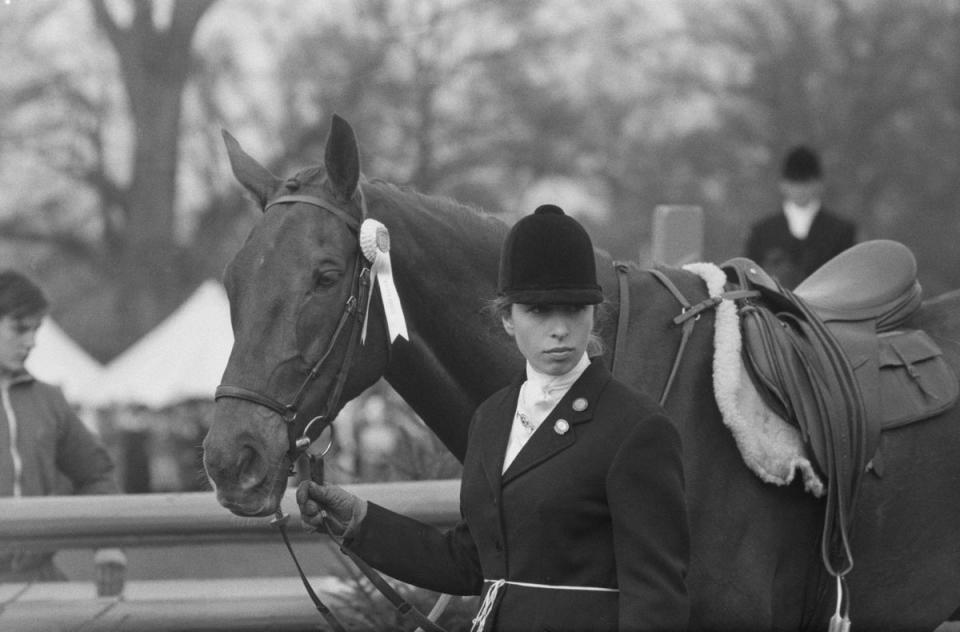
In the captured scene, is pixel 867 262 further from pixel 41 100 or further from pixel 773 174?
pixel 773 174

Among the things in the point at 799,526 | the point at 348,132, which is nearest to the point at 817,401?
the point at 799,526

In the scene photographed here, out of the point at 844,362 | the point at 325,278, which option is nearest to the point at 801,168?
the point at 844,362

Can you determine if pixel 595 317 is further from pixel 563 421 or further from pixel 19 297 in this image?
pixel 19 297

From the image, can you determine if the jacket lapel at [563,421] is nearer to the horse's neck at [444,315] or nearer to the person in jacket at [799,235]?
the horse's neck at [444,315]

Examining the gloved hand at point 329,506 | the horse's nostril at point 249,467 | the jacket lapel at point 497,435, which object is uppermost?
the jacket lapel at point 497,435

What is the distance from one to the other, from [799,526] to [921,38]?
1066 inches

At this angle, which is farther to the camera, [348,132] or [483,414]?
[348,132]

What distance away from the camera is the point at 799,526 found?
3.99 m

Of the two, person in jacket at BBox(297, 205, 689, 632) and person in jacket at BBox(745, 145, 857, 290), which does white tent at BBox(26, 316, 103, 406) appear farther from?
person in jacket at BBox(297, 205, 689, 632)

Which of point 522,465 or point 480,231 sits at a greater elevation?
point 480,231

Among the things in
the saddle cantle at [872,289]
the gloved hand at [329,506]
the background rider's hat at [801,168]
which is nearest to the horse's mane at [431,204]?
the gloved hand at [329,506]

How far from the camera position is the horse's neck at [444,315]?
409 cm

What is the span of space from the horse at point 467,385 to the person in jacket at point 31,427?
213 cm

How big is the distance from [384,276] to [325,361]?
0.96ft
